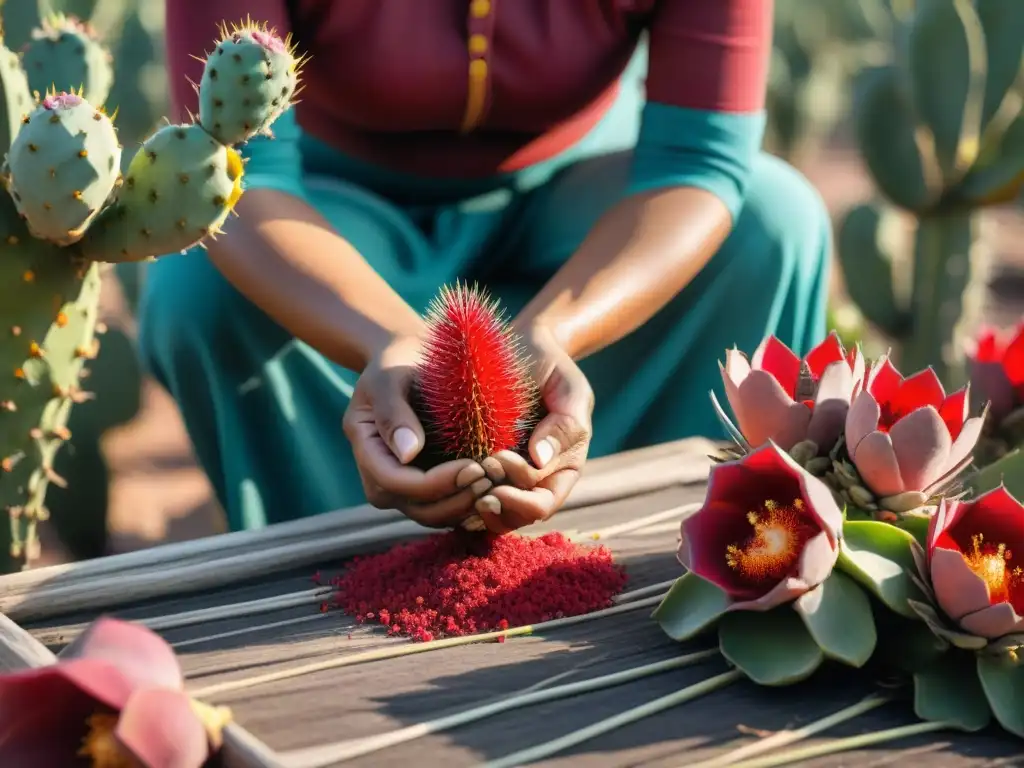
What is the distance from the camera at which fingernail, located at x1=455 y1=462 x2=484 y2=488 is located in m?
0.91

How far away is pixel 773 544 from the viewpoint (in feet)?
2.74

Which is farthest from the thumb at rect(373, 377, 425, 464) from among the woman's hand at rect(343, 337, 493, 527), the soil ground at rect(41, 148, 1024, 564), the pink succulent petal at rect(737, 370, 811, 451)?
the soil ground at rect(41, 148, 1024, 564)

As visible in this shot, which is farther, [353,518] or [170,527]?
[170,527]

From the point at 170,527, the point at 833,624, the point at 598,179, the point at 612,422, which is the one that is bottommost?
the point at 170,527

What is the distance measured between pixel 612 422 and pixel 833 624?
0.65 m

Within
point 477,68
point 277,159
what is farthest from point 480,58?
point 277,159

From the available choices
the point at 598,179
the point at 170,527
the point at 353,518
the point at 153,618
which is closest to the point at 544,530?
the point at 353,518

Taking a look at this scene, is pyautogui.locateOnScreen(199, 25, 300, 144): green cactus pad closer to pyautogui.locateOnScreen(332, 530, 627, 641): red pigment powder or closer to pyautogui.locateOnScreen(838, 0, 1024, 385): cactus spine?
pyautogui.locateOnScreen(332, 530, 627, 641): red pigment powder

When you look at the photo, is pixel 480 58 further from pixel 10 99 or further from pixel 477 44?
pixel 10 99

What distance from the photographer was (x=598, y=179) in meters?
1.40

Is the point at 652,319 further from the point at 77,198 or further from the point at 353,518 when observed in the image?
the point at 77,198

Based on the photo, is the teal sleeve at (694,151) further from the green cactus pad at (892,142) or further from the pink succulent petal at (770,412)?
the green cactus pad at (892,142)

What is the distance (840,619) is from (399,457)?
33 cm

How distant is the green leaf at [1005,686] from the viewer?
2.57ft
